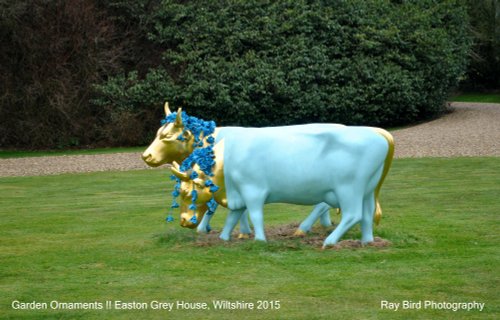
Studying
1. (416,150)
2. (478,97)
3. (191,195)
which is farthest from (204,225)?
(478,97)

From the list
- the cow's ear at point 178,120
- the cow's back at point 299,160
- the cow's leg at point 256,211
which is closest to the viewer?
the cow's back at point 299,160

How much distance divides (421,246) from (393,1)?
20982 mm

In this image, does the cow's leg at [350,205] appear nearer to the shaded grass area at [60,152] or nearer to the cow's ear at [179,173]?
the cow's ear at [179,173]

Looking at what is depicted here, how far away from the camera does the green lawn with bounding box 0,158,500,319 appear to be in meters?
7.71

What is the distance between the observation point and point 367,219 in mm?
10016

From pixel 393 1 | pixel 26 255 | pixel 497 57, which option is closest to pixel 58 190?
pixel 26 255

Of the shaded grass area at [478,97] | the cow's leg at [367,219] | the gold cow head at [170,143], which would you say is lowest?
the shaded grass area at [478,97]

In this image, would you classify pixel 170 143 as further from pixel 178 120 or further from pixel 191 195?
pixel 191 195

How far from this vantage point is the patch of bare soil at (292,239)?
10039 millimetres

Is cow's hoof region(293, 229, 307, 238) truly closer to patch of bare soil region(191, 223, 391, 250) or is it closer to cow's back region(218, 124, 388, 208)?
patch of bare soil region(191, 223, 391, 250)

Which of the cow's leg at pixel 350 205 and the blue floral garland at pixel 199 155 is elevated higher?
the blue floral garland at pixel 199 155

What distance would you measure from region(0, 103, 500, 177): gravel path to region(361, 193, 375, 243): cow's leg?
10740 mm

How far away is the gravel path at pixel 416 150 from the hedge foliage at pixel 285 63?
5.45 ft

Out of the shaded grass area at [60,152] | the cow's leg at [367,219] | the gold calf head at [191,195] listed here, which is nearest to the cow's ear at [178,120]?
the gold calf head at [191,195]
